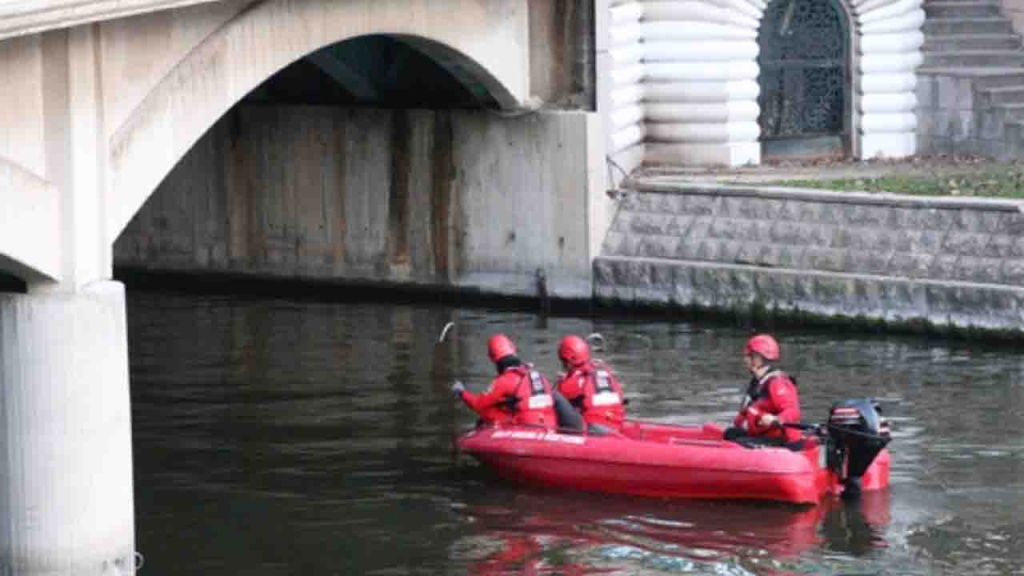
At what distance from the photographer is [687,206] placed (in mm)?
34094

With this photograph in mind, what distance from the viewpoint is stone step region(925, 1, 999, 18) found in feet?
127

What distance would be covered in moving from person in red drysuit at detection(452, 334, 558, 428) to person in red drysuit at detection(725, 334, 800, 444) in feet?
6.16

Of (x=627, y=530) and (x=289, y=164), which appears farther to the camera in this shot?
(x=289, y=164)

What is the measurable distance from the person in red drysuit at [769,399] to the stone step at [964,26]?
49.9 feet

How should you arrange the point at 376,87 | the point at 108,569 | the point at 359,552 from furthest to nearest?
the point at 376,87, the point at 359,552, the point at 108,569

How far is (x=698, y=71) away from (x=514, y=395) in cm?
1205

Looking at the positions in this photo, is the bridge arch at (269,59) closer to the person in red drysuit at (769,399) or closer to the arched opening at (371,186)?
the arched opening at (371,186)

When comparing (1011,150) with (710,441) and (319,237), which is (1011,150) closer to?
(319,237)

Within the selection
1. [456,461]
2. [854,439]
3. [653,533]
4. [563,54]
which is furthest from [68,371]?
[563,54]

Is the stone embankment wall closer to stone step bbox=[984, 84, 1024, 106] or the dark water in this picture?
the dark water

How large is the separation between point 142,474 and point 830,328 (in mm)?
A: 9750

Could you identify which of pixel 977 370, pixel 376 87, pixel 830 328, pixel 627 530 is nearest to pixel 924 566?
pixel 627 530

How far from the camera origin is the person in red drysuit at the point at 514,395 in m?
24.8

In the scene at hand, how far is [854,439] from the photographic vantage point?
2345cm
